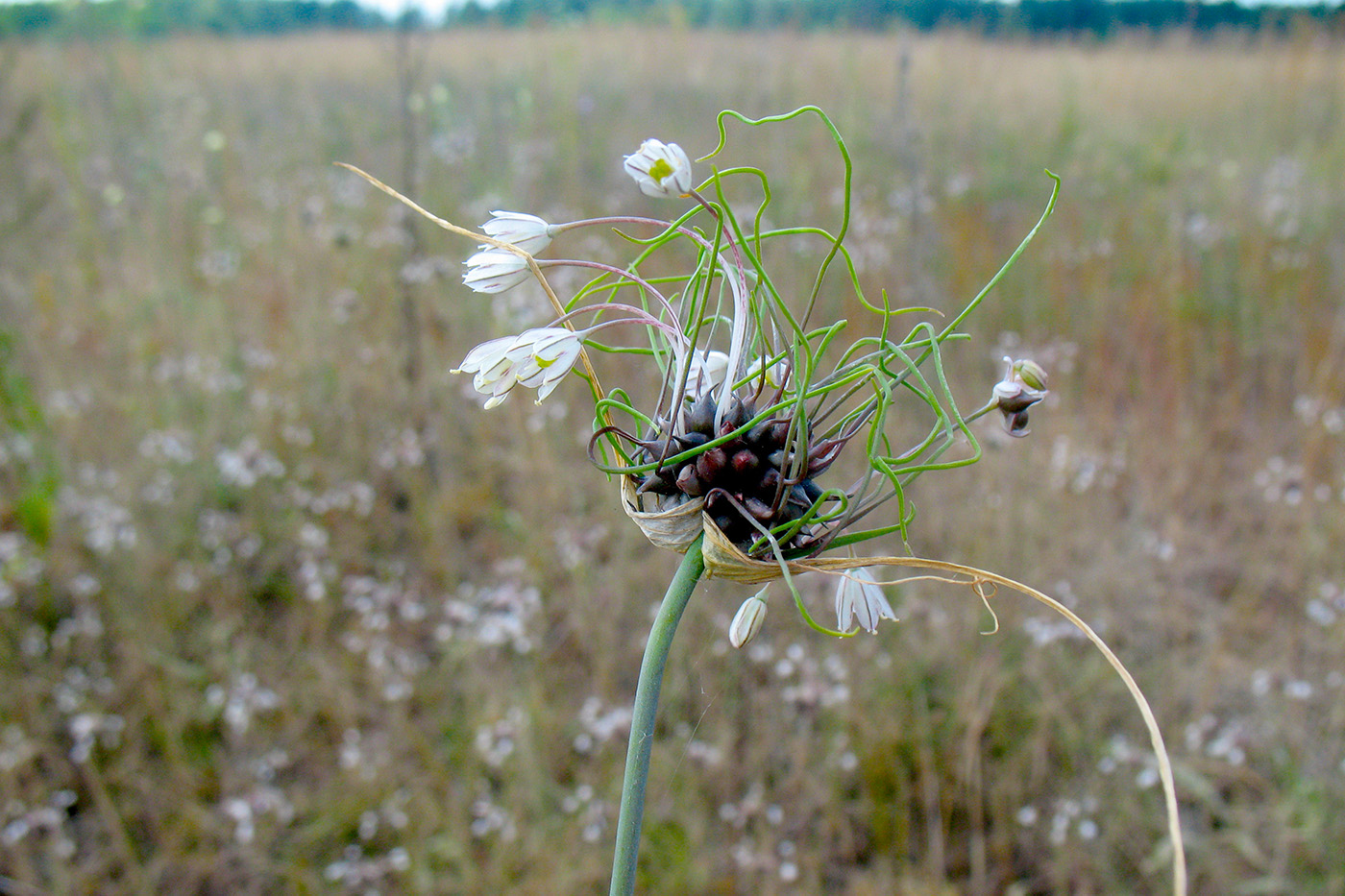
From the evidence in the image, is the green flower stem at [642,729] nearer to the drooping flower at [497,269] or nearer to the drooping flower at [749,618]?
the drooping flower at [749,618]

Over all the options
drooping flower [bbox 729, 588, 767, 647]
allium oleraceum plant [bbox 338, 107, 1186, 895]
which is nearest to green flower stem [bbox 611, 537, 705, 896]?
allium oleraceum plant [bbox 338, 107, 1186, 895]

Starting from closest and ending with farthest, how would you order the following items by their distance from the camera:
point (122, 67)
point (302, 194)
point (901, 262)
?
point (901, 262) < point (302, 194) < point (122, 67)

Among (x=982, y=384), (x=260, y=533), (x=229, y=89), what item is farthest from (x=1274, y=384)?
(x=229, y=89)

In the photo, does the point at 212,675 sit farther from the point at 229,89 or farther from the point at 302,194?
the point at 229,89

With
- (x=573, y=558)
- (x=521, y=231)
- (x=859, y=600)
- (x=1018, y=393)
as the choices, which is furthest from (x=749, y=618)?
(x=573, y=558)

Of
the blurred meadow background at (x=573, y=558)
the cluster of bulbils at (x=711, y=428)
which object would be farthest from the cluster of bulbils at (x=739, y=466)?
the blurred meadow background at (x=573, y=558)
